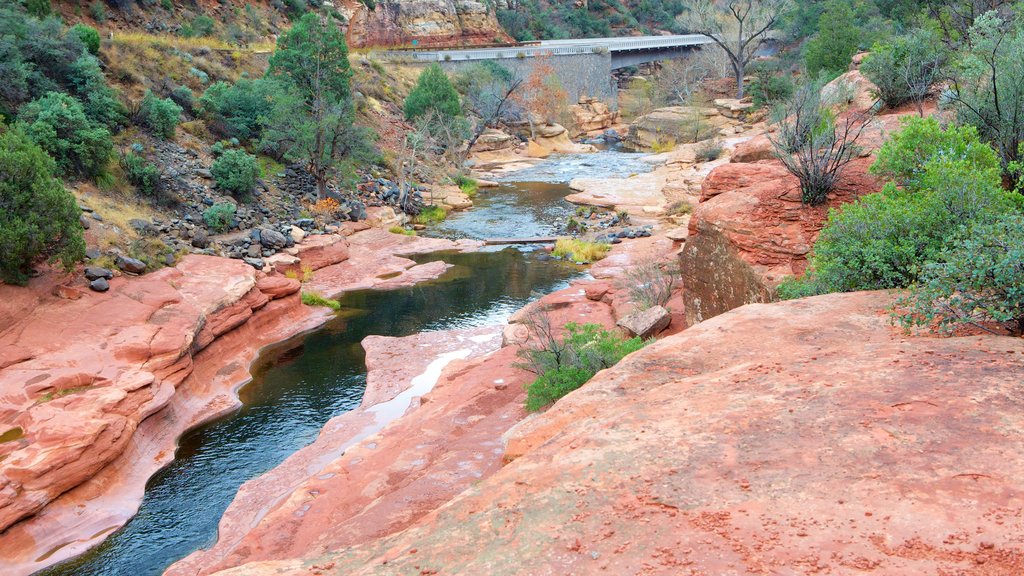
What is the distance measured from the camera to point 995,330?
7.27 metres

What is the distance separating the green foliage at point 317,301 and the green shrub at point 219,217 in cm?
460

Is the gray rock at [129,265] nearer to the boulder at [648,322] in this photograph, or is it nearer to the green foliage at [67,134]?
the green foliage at [67,134]

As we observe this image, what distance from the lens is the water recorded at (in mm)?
11898

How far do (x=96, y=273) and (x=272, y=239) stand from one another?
7.76 meters

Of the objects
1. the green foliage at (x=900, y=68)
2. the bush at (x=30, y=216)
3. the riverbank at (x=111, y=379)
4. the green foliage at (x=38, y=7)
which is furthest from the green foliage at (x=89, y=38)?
the green foliage at (x=900, y=68)

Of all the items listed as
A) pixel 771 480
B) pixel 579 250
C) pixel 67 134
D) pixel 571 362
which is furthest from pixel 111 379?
pixel 579 250

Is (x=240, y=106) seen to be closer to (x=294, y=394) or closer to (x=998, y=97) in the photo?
(x=294, y=394)

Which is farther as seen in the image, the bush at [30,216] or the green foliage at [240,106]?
the green foliage at [240,106]

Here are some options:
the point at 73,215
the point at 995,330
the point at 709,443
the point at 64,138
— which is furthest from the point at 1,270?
the point at 995,330

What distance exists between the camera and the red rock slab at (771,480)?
460cm

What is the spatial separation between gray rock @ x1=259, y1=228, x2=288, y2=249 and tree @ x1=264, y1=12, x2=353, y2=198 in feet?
20.9

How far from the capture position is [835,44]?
4191cm

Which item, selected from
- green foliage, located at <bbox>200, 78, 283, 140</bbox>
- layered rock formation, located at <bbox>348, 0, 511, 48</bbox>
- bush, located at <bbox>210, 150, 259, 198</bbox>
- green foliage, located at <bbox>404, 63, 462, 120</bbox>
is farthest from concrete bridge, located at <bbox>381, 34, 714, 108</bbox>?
bush, located at <bbox>210, 150, 259, 198</bbox>

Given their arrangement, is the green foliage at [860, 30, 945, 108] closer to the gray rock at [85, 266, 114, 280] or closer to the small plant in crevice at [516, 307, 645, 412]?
the small plant in crevice at [516, 307, 645, 412]
